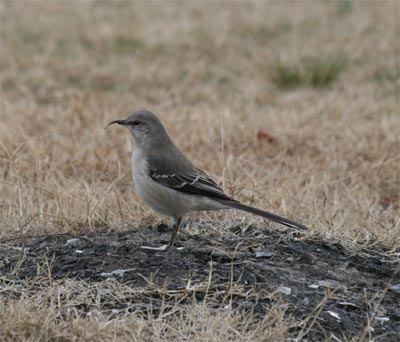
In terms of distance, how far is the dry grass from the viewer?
5.74 meters

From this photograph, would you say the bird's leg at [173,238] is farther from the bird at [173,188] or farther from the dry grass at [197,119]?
the dry grass at [197,119]

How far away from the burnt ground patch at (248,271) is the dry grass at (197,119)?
0.18 meters

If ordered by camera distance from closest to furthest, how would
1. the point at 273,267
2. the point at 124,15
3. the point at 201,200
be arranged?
the point at 273,267, the point at 201,200, the point at 124,15

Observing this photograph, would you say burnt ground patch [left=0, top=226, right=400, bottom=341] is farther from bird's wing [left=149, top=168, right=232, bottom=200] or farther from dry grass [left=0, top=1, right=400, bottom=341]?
bird's wing [left=149, top=168, right=232, bottom=200]

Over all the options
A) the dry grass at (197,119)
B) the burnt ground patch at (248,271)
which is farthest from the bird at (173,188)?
the dry grass at (197,119)

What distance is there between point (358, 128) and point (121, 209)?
3068 millimetres

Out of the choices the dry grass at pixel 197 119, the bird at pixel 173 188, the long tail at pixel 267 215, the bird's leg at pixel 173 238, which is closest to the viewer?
the long tail at pixel 267 215

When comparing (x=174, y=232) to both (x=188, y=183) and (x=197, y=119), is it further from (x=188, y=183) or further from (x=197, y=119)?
(x=197, y=119)

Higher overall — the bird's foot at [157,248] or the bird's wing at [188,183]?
the bird's wing at [188,183]

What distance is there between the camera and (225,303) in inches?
181

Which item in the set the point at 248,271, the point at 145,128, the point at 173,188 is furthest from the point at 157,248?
the point at 145,128

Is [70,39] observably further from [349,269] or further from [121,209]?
[349,269]

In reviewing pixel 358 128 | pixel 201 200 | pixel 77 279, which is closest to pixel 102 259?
pixel 77 279

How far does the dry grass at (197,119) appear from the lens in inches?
226
